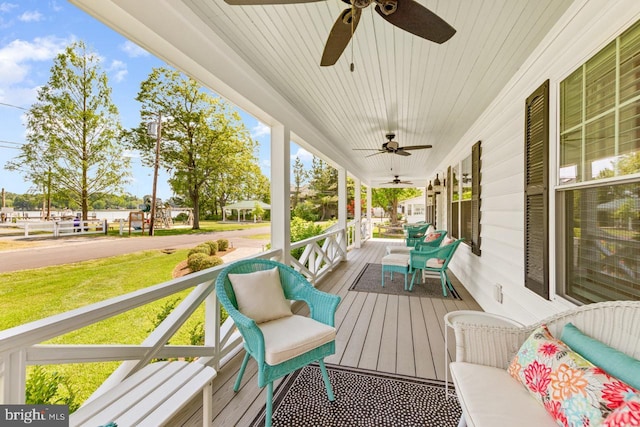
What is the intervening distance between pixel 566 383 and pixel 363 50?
2.50 metres

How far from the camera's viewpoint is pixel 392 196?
16531mm

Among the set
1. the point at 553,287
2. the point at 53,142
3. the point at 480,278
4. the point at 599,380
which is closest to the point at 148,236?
the point at 53,142

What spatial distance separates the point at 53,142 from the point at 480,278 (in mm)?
4588

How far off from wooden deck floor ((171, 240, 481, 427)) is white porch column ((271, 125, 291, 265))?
4.28 ft

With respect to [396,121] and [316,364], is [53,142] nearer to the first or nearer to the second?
[316,364]

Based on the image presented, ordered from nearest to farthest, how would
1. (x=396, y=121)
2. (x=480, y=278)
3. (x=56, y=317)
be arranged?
(x=56, y=317)
(x=480, y=278)
(x=396, y=121)

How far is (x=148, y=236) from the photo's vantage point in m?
1.83

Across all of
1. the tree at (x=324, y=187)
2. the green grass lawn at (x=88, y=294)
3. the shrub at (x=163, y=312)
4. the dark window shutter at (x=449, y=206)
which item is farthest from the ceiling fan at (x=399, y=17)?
the tree at (x=324, y=187)

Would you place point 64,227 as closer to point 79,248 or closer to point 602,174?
point 79,248

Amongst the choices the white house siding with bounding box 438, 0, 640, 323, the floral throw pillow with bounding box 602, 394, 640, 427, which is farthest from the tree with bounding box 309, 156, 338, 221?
the floral throw pillow with bounding box 602, 394, 640, 427

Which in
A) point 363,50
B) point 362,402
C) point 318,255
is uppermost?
point 363,50

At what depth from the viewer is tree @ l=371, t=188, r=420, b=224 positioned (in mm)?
16484

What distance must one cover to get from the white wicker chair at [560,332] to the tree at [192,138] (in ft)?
7.24

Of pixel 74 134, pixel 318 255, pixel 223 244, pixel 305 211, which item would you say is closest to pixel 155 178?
pixel 74 134
